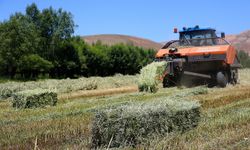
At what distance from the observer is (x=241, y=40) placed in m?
143

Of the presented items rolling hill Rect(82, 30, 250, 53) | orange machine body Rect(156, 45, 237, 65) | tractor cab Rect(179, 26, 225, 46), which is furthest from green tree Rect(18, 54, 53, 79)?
orange machine body Rect(156, 45, 237, 65)

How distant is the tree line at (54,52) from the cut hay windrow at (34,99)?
4825cm

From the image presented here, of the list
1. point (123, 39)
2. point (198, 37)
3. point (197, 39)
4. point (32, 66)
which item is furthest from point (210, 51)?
point (123, 39)

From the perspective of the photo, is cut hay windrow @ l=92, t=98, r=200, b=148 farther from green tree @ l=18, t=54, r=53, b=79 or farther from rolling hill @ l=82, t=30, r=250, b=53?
rolling hill @ l=82, t=30, r=250, b=53

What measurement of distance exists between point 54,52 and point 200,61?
62.6 meters

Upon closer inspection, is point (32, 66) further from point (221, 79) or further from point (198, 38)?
point (221, 79)

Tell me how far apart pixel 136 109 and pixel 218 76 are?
1188 cm

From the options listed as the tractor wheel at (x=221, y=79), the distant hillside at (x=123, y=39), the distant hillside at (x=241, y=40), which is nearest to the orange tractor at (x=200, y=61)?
the tractor wheel at (x=221, y=79)

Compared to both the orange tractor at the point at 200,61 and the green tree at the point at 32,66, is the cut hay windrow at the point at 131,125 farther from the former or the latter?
the green tree at the point at 32,66

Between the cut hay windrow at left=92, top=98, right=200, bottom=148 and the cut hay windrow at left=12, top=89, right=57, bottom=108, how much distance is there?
835cm

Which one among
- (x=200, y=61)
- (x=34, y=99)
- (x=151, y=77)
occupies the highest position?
(x=200, y=61)

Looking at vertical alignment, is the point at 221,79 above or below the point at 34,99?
above

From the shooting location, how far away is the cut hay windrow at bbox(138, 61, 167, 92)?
1803 cm

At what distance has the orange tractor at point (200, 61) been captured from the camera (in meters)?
18.6
